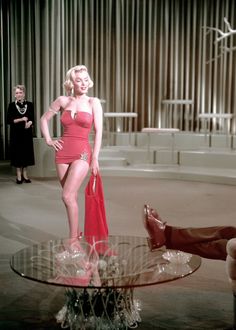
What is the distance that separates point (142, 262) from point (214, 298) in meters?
0.76

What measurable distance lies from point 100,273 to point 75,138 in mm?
1426

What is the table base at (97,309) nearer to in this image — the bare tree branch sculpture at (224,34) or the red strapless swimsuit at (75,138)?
the red strapless swimsuit at (75,138)

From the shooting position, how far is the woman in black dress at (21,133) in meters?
7.38

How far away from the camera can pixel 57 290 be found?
127 inches

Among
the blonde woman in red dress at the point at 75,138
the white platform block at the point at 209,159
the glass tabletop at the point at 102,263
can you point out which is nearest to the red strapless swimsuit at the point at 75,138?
the blonde woman in red dress at the point at 75,138

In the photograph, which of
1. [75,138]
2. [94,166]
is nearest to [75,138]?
[75,138]

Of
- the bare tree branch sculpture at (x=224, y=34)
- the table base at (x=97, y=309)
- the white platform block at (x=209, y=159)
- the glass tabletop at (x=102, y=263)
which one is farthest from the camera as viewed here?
the bare tree branch sculpture at (x=224, y=34)

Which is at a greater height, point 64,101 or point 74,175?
point 64,101

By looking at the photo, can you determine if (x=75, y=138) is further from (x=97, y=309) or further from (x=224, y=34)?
(x=224, y=34)

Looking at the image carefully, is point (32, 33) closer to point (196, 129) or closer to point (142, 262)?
point (196, 129)

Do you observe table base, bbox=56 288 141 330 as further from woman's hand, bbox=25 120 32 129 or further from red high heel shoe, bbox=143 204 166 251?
woman's hand, bbox=25 120 32 129

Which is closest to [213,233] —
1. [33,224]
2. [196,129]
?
[33,224]

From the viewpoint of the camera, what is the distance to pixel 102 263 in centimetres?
251

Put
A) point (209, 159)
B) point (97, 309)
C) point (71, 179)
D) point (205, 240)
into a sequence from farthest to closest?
point (209, 159) → point (71, 179) → point (205, 240) → point (97, 309)
